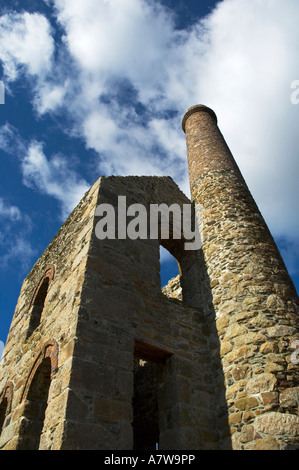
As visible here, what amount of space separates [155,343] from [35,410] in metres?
2.16

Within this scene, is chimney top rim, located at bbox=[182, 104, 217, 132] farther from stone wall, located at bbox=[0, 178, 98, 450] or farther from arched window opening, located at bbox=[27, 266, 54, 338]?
arched window opening, located at bbox=[27, 266, 54, 338]

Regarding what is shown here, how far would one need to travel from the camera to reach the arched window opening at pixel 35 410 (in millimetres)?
5125

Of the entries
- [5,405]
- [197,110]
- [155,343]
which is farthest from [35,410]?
[197,110]

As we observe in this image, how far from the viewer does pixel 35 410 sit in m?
5.44

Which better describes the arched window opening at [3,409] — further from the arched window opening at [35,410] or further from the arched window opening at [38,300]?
the arched window opening at [38,300]

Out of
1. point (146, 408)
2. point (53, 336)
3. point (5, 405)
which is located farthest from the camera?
point (146, 408)

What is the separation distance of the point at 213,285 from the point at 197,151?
4427 millimetres

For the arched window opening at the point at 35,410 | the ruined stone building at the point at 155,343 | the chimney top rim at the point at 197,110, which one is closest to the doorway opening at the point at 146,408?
the ruined stone building at the point at 155,343

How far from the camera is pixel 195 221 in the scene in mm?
7898

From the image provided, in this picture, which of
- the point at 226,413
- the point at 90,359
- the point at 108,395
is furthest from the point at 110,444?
the point at 226,413

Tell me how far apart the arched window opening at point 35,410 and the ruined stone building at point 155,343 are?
0.02m

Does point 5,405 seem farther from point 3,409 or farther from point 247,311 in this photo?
point 247,311

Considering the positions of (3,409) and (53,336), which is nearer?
(53,336)

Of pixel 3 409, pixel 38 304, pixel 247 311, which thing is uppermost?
pixel 38 304
